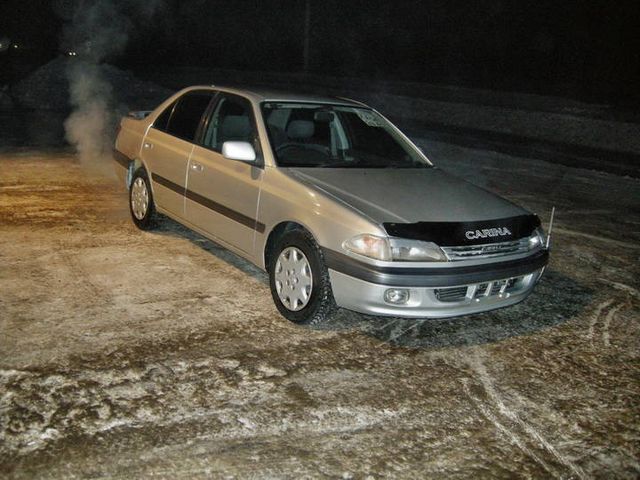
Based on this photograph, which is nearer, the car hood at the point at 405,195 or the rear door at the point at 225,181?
the car hood at the point at 405,195

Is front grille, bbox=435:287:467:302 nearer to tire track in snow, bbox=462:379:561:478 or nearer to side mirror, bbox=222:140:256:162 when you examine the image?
tire track in snow, bbox=462:379:561:478

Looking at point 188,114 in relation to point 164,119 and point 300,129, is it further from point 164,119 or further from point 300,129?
point 300,129

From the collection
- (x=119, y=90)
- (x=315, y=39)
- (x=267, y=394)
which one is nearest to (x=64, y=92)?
(x=119, y=90)

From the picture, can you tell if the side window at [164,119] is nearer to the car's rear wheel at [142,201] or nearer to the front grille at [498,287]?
the car's rear wheel at [142,201]

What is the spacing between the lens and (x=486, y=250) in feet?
13.6

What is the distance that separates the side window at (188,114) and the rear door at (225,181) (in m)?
0.19

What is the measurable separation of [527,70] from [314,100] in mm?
29125

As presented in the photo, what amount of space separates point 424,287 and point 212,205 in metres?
1.98

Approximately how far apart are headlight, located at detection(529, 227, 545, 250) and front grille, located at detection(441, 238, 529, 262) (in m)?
0.07

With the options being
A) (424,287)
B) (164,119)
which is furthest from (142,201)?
(424,287)

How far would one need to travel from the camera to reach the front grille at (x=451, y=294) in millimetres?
4043

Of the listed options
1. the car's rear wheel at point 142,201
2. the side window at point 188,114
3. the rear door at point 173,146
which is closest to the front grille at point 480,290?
the rear door at point 173,146

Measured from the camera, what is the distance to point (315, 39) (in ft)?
155

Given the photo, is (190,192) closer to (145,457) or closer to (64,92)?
(145,457)
